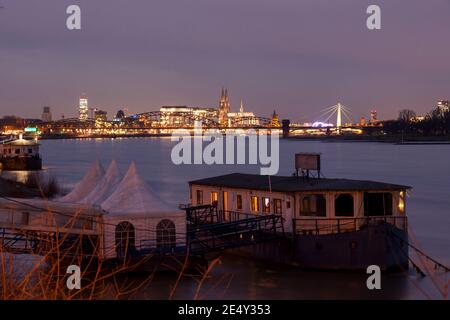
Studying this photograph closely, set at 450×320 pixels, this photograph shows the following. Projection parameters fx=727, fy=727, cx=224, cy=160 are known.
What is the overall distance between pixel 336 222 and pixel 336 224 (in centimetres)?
7

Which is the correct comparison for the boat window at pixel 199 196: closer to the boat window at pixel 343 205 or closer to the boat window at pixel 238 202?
the boat window at pixel 238 202

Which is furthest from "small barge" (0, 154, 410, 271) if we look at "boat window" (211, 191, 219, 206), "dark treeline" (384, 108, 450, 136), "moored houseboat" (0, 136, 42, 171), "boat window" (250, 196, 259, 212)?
"dark treeline" (384, 108, 450, 136)

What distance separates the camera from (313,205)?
722 inches

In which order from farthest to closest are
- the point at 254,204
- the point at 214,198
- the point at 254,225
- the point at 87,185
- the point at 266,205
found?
the point at 214,198 < the point at 87,185 < the point at 254,204 < the point at 266,205 < the point at 254,225

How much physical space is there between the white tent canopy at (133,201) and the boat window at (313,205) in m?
3.41

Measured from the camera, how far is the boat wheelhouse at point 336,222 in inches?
672

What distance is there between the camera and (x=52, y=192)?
38281mm

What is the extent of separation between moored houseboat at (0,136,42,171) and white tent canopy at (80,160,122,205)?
46488mm

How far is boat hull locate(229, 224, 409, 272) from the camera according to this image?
667 inches

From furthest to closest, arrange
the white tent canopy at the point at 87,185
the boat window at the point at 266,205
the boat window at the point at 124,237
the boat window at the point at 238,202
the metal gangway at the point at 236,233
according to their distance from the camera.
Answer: the white tent canopy at the point at 87,185, the boat window at the point at 238,202, the boat window at the point at 266,205, the metal gangway at the point at 236,233, the boat window at the point at 124,237

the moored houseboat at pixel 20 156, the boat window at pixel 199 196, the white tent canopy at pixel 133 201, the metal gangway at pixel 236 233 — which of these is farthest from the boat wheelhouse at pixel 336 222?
the moored houseboat at pixel 20 156

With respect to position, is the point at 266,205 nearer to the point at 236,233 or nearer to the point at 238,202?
the point at 238,202

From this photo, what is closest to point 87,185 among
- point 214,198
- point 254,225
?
point 214,198
